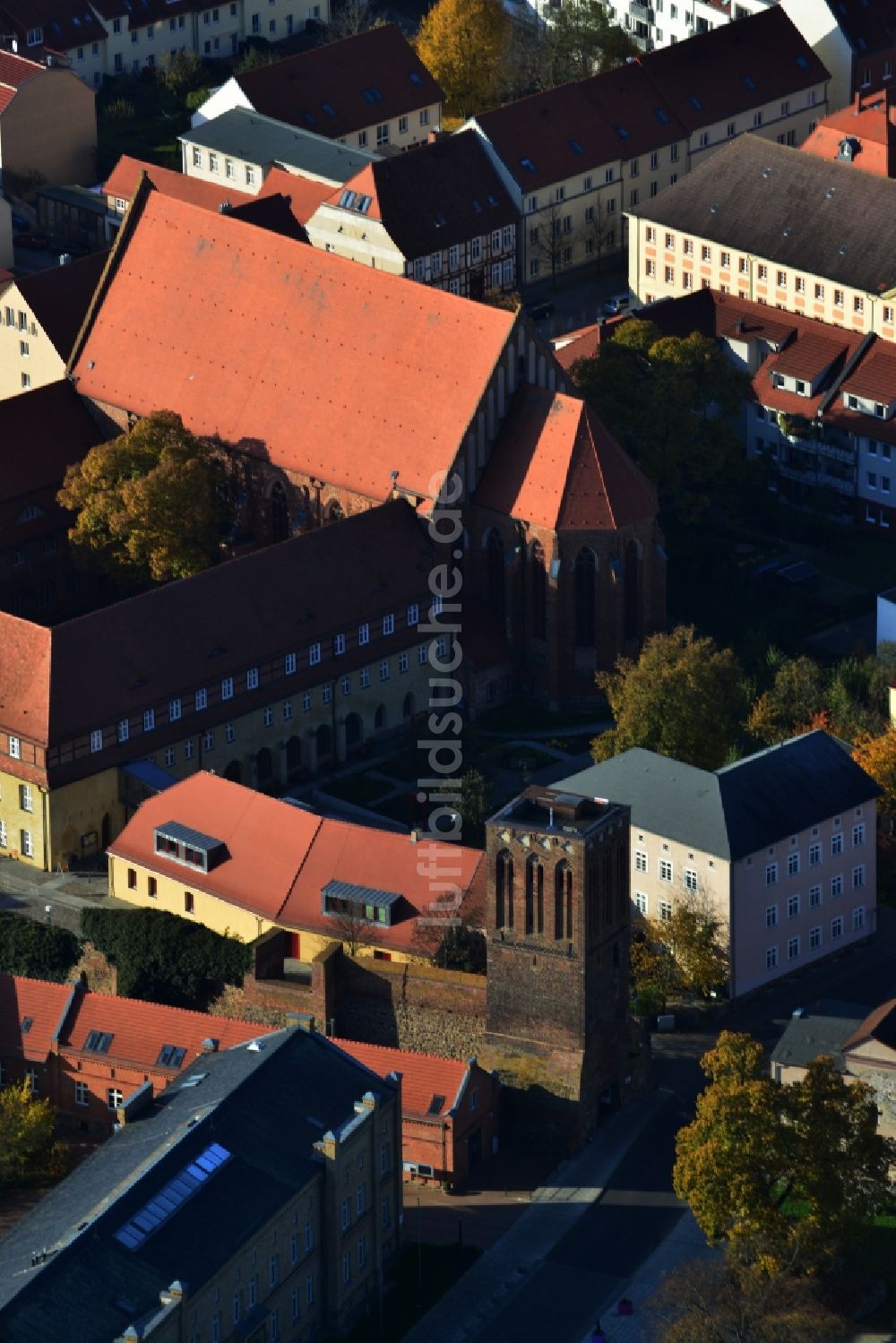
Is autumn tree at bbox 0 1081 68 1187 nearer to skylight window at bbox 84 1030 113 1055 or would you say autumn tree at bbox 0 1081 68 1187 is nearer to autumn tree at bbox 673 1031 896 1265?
skylight window at bbox 84 1030 113 1055

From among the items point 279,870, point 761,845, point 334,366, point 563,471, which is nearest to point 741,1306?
point 761,845

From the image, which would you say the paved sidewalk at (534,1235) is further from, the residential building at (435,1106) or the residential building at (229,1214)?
the residential building at (435,1106)

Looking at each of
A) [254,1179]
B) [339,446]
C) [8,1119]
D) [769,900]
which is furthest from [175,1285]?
[339,446]

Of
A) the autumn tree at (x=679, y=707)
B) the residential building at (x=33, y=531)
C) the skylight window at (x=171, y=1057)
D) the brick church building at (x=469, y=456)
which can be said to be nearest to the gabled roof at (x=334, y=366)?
the brick church building at (x=469, y=456)

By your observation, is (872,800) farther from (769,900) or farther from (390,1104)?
(390,1104)

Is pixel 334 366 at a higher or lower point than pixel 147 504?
higher

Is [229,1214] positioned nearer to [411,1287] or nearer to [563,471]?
[411,1287]
